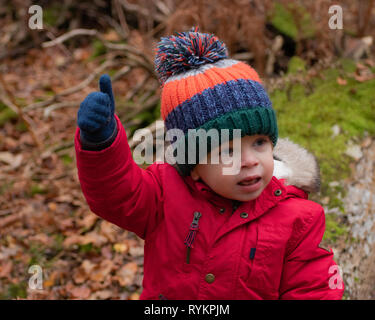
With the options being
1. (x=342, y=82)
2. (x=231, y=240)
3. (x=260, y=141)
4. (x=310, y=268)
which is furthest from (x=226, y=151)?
(x=342, y=82)

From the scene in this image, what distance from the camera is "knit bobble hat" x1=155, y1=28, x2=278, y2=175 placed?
1.85 metres

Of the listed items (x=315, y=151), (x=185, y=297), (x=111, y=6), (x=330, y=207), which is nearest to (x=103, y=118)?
(x=185, y=297)

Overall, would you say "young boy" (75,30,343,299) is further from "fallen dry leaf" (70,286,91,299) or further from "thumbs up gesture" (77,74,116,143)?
"fallen dry leaf" (70,286,91,299)

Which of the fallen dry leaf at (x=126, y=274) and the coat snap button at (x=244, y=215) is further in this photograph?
the fallen dry leaf at (x=126, y=274)

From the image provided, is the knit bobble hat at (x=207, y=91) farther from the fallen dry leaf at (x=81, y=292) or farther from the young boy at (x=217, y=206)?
the fallen dry leaf at (x=81, y=292)

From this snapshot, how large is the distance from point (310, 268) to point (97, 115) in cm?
135

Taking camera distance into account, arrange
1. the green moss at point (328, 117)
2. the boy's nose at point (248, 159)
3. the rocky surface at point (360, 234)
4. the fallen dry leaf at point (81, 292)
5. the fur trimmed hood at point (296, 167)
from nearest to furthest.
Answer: the boy's nose at point (248, 159) < the fur trimmed hood at point (296, 167) < the rocky surface at point (360, 234) < the fallen dry leaf at point (81, 292) < the green moss at point (328, 117)

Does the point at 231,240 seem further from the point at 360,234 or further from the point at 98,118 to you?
the point at 360,234

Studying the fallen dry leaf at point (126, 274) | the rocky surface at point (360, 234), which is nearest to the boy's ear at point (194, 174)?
the rocky surface at point (360, 234)

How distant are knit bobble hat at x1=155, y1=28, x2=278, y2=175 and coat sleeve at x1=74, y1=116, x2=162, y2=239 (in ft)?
0.80

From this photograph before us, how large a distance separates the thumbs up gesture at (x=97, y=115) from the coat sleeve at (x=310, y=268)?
1.12m

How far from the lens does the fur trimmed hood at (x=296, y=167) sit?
2203 millimetres

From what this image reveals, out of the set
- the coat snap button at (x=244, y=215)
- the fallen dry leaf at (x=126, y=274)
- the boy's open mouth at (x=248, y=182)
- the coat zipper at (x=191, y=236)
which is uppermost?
the boy's open mouth at (x=248, y=182)

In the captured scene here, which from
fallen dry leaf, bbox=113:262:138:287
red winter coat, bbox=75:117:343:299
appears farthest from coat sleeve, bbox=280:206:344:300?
fallen dry leaf, bbox=113:262:138:287
